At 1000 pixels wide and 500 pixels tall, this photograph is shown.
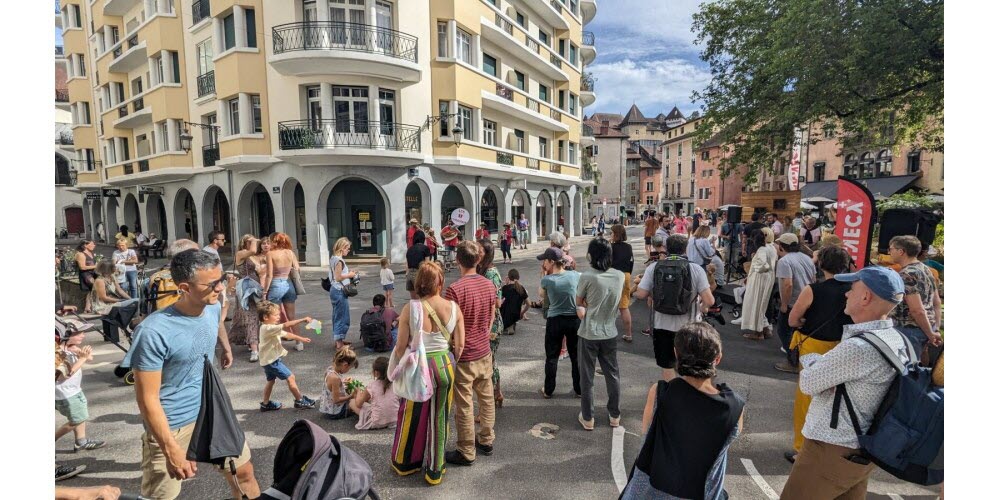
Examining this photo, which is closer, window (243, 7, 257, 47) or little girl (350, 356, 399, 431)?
little girl (350, 356, 399, 431)

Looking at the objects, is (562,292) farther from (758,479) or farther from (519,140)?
(519,140)

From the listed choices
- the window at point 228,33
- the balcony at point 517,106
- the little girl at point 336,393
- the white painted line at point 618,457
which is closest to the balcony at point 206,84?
the window at point 228,33

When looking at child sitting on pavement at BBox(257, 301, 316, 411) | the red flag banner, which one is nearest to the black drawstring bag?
child sitting on pavement at BBox(257, 301, 316, 411)

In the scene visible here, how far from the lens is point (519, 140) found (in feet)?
76.2

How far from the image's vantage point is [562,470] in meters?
3.74

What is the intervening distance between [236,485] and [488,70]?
20172 mm

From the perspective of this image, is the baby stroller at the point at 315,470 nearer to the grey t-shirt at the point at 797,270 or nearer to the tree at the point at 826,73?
the grey t-shirt at the point at 797,270

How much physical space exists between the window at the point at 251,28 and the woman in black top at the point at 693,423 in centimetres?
1841

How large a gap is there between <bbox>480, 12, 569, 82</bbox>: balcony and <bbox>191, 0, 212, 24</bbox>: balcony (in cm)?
1041

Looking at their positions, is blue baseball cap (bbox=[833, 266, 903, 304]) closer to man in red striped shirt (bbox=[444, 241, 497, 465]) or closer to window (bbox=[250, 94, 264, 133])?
man in red striped shirt (bbox=[444, 241, 497, 465])

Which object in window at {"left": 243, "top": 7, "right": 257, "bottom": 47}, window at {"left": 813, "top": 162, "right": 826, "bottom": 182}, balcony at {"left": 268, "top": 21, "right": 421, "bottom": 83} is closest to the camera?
balcony at {"left": 268, "top": 21, "right": 421, "bottom": 83}

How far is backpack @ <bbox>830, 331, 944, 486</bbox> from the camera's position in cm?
210

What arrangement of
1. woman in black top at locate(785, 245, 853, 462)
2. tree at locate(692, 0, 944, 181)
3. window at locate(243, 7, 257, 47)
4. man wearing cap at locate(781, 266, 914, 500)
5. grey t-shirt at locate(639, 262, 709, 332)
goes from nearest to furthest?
man wearing cap at locate(781, 266, 914, 500), woman in black top at locate(785, 245, 853, 462), grey t-shirt at locate(639, 262, 709, 332), tree at locate(692, 0, 944, 181), window at locate(243, 7, 257, 47)
